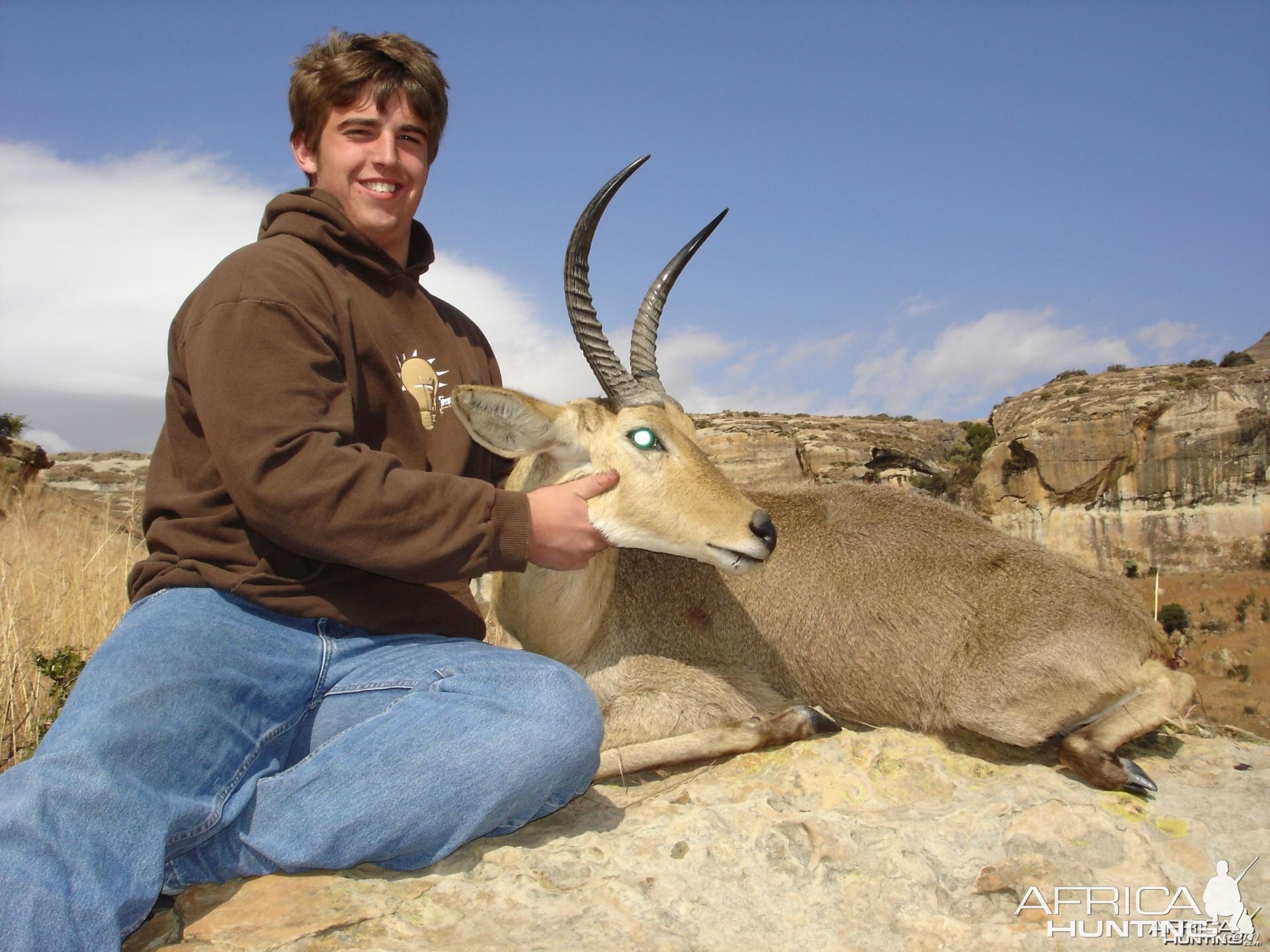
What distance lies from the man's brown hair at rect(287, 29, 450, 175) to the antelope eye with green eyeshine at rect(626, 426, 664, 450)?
6.48 feet

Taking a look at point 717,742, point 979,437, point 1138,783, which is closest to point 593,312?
point 717,742

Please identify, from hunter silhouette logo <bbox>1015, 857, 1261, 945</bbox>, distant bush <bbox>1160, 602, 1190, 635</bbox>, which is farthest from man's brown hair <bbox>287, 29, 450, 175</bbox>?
distant bush <bbox>1160, 602, 1190, 635</bbox>

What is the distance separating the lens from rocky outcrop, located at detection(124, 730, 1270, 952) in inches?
118

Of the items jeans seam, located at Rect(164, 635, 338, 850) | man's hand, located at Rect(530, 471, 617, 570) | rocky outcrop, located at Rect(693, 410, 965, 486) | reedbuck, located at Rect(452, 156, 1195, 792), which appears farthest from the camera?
rocky outcrop, located at Rect(693, 410, 965, 486)

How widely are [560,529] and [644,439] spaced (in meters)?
1.01

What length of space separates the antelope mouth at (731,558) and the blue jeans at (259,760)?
39.2 inches

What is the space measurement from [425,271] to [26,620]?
15.6 ft

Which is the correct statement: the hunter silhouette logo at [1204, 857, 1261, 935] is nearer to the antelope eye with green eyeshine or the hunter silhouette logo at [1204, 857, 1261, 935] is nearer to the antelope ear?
the antelope eye with green eyeshine

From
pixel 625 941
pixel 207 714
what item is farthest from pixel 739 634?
pixel 207 714

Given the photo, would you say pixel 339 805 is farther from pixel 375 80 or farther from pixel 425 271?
pixel 375 80

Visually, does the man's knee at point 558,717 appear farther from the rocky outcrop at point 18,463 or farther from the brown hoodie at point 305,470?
the rocky outcrop at point 18,463

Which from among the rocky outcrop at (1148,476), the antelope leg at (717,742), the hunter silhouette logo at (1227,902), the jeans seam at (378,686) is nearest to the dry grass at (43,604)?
the jeans seam at (378,686)

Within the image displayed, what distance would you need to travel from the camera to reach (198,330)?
134 inches

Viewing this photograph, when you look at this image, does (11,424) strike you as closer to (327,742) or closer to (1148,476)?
(327,742)
